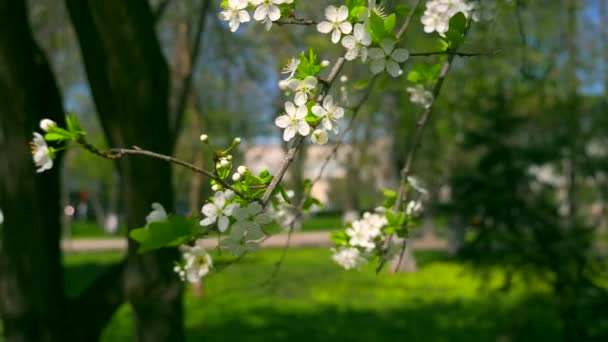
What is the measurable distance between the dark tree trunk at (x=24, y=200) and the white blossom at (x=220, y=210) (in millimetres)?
2297

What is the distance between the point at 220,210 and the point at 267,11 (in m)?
0.38

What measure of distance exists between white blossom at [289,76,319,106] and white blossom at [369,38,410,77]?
14 cm

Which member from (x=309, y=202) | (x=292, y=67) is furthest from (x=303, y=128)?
(x=309, y=202)

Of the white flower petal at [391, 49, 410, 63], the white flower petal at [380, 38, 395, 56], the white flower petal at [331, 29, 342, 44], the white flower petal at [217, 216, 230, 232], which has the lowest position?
the white flower petal at [217, 216, 230, 232]

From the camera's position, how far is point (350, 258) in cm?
190

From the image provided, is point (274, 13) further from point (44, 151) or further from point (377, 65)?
point (44, 151)

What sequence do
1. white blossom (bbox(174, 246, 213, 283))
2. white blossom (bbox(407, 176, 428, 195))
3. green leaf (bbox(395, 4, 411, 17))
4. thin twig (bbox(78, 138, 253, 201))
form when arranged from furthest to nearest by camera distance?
white blossom (bbox(407, 176, 428, 195)), green leaf (bbox(395, 4, 411, 17)), white blossom (bbox(174, 246, 213, 283)), thin twig (bbox(78, 138, 253, 201))

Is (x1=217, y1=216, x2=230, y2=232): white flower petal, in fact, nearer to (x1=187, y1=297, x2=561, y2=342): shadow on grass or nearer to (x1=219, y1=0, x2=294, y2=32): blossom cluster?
(x1=219, y1=0, x2=294, y2=32): blossom cluster

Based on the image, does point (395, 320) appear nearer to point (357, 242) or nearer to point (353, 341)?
point (353, 341)

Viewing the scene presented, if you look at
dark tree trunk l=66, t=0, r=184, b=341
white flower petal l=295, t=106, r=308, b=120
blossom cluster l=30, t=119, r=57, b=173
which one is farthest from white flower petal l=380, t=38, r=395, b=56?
dark tree trunk l=66, t=0, r=184, b=341

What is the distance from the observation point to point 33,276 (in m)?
3.22

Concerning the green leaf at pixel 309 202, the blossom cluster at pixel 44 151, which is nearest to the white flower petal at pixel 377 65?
the blossom cluster at pixel 44 151

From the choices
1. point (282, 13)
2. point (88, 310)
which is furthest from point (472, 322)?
point (282, 13)

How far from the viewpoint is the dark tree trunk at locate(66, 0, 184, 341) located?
3154 millimetres
